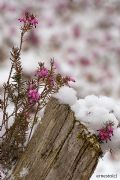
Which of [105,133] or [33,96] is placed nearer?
[105,133]

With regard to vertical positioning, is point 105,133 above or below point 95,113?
below

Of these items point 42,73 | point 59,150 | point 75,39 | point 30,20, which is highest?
point 75,39

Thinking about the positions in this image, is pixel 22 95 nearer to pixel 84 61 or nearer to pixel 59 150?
pixel 59 150

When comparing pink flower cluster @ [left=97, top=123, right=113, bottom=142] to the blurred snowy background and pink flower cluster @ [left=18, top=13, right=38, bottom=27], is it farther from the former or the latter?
the blurred snowy background

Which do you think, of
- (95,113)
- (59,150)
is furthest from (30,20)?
(59,150)

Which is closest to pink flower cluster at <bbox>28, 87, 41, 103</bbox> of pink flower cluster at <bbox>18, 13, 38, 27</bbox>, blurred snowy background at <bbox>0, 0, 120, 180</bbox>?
pink flower cluster at <bbox>18, 13, 38, 27</bbox>

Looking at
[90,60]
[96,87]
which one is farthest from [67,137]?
[90,60]

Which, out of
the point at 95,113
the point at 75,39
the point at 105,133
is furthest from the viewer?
the point at 75,39

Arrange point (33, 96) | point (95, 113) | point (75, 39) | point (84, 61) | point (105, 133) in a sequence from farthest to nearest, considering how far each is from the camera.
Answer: point (75, 39)
point (84, 61)
point (33, 96)
point (95, 113)
point (105, 133)

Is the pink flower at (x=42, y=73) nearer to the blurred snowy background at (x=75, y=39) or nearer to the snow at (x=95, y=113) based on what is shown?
the snow at (x=95, y=113)
